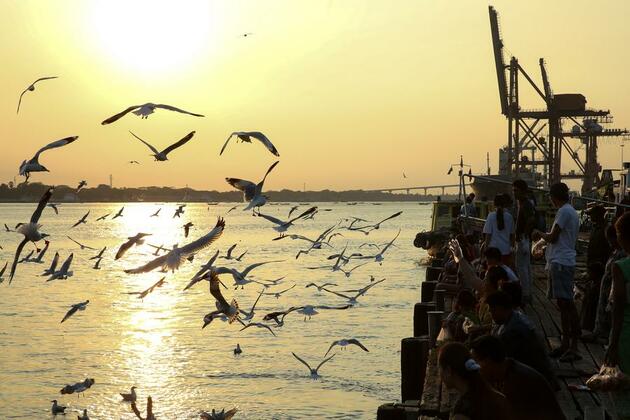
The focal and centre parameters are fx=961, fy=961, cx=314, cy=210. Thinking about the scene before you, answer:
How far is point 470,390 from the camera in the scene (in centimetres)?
623

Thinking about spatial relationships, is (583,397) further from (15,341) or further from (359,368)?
(15,341)

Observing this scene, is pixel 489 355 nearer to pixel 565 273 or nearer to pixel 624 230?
pixel 624 230

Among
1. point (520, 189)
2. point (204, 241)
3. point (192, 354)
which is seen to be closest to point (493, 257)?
point (520, 189)

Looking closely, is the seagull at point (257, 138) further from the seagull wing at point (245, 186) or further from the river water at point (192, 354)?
the river water at point (192, 354)

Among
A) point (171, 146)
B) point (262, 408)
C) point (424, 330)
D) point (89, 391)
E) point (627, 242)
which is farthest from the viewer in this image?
point (89, 391)

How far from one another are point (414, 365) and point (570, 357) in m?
3.17

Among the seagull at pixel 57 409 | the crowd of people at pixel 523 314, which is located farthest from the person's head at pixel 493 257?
the seagull at pixel 57 409

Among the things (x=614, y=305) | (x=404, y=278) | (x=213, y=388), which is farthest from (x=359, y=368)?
(x=404, y=278)

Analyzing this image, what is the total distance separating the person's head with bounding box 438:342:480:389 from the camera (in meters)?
6.17

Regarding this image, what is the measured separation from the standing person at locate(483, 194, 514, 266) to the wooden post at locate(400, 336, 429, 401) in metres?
1.77

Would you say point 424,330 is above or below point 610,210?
below

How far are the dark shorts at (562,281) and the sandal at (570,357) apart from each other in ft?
2.17

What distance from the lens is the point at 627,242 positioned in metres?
7.36

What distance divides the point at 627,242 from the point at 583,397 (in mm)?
2884
